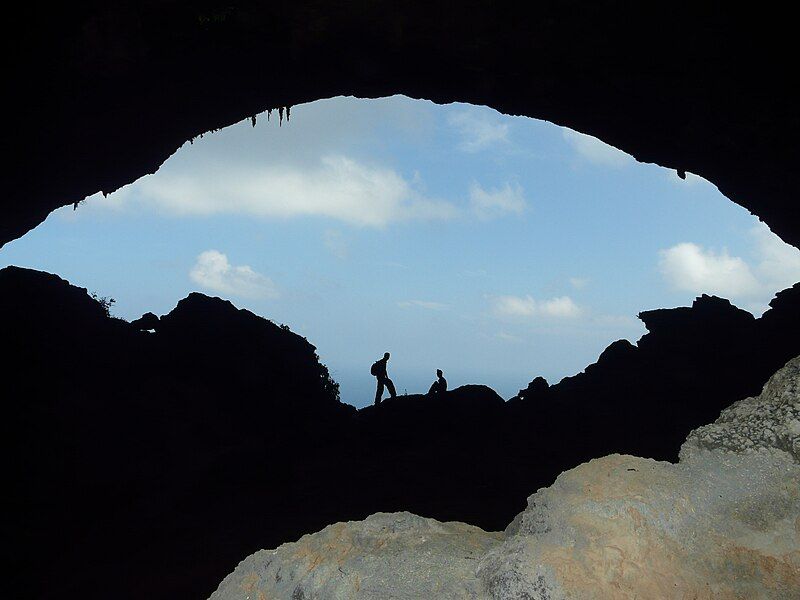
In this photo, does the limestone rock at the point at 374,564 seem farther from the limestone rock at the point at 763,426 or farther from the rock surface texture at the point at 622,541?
the limestone rock at the point at 763,426

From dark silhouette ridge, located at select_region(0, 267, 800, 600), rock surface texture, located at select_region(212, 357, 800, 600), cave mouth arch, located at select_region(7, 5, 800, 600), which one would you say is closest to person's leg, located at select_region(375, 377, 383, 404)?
dark silhouette ridge, located at select_region(0, 267, 800, 600)

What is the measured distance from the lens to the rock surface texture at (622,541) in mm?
2516

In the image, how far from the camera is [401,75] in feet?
34.8

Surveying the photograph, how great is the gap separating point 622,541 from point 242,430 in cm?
1616

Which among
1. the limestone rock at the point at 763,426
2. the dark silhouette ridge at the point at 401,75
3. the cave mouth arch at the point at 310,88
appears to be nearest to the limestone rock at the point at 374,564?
the limestone rock at the point at 763,426

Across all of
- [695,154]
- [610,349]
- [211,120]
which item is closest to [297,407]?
[211,120]

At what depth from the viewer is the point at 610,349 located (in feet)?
71.7

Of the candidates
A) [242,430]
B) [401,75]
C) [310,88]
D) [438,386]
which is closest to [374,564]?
[401,75]

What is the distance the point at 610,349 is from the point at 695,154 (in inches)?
487

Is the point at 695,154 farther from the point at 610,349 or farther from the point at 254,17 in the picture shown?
the point at 610,349

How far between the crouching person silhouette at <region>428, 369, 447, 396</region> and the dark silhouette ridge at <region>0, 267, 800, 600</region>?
45 centimetres

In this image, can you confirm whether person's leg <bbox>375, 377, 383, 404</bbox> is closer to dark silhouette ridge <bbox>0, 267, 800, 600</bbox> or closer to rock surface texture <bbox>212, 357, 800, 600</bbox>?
dark silhouette ridge <bbox>0, 267, 800, 600</bbox>

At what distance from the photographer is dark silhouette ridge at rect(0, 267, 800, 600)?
36.9 feet

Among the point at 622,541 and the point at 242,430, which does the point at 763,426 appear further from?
the point at 242,430
